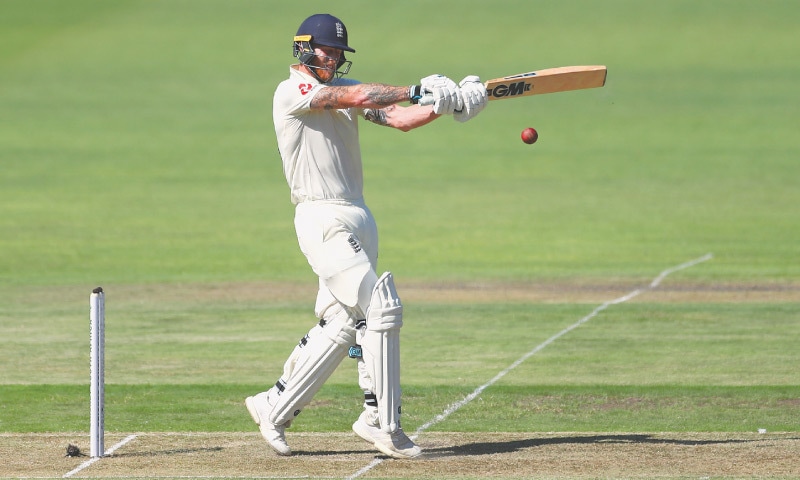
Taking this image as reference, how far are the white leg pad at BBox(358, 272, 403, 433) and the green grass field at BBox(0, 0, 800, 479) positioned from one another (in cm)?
58

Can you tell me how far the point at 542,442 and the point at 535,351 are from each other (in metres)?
3.94

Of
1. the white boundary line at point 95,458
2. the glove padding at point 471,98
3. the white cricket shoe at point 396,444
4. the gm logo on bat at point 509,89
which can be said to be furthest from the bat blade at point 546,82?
the white boundary line at point 95,458

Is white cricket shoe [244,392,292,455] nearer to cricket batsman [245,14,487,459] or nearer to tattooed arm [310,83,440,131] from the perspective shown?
cricket batsman [245,14,487,459]

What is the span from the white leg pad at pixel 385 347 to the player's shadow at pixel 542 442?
1.40 feet

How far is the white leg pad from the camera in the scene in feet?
24.1

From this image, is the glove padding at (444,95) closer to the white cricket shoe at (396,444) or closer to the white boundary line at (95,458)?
the white cricket shoe at (396,444)

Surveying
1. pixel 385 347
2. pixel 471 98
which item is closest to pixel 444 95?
pixel 471 98

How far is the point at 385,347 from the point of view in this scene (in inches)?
290

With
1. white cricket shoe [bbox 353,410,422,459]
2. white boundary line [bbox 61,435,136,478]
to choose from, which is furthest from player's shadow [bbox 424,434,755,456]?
white boundary line [bbox 61,435,136,478]

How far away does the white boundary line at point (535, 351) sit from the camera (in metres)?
8.16

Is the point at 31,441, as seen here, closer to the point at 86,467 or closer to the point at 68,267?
the point at 86,467

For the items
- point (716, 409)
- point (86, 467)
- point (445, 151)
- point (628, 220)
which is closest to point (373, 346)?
point (86, 467)

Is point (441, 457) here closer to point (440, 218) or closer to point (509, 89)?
point (509, 89)

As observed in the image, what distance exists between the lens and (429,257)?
20.0m
